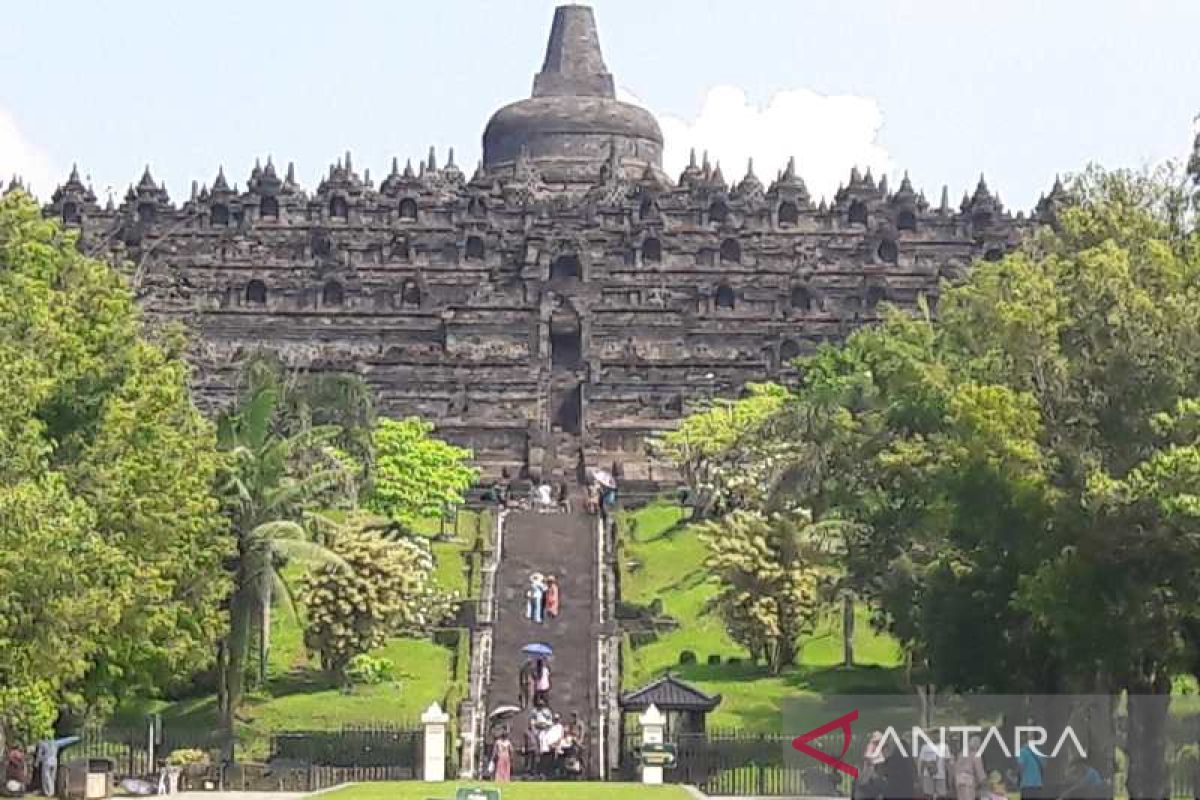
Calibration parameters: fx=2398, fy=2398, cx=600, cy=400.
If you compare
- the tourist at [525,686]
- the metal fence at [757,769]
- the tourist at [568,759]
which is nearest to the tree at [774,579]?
the tourist at [525,686]

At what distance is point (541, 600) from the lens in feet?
175

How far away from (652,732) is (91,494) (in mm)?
10586

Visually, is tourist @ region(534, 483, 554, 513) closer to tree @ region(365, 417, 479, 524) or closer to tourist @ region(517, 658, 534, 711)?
tree @ region(365, 417, 479, 524)

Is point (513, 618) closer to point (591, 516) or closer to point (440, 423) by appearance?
point (591, 516)

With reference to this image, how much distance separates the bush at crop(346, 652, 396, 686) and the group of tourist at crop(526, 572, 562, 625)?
3.97m

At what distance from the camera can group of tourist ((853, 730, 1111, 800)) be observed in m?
28.3

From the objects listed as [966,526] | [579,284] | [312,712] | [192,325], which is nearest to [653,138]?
[579,284]

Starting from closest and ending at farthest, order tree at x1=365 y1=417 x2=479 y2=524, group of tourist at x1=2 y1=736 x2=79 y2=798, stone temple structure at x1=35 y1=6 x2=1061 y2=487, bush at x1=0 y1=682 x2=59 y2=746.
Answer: bush at x1=0 y1=682 x2=59 y2=746 → group of tourist at x1=2 y1=736 x2=79 y2=798 → tree at x1=365 y1=417 x2=479 y2=524 → stone temple structure at x1=35 y1=6 x2=1061 y2=487

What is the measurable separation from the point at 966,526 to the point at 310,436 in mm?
20439

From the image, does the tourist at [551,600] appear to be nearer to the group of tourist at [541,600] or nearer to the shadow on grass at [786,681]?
the group of tourist at [541,600]

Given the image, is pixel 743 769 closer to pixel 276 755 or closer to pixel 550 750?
pixel 550 750

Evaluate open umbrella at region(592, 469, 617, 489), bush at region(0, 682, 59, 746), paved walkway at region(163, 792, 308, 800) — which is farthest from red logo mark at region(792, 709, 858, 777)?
open umbrella at region(592, 469, 617, 489)

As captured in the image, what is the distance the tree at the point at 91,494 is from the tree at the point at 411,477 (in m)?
18.8

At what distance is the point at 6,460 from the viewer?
111 ft
